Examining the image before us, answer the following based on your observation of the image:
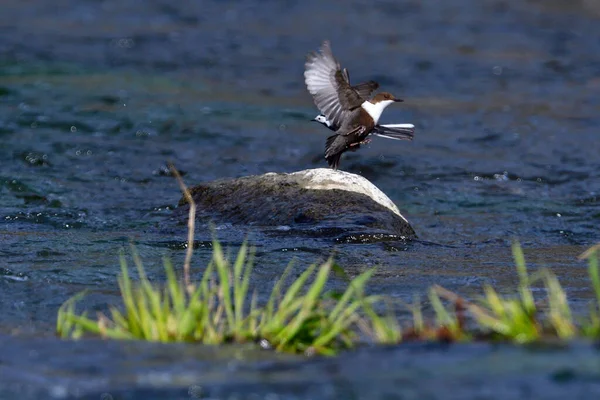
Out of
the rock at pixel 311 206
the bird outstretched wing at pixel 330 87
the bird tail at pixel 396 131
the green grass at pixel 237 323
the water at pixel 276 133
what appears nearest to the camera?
the green grass at pixel 237 323

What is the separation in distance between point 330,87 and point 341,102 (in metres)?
0.14

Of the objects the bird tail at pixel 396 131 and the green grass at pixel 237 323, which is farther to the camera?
the bird tail at pixel 396 131

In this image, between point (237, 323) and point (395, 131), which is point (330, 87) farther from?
point (237, 323)

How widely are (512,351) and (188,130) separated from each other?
28.7 ft

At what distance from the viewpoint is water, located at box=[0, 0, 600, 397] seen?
648cm

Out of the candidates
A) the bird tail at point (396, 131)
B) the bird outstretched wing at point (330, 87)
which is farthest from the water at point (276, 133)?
the bird outstretched wing at point (330, 87)

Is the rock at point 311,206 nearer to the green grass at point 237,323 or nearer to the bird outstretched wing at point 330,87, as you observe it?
the bird outstretched wing at point 330,87

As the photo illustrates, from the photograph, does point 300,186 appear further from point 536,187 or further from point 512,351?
point 512,351

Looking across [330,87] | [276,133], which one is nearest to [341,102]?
[330,87]

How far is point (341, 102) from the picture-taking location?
7.22m

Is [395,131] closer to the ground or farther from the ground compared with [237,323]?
farther from the ground

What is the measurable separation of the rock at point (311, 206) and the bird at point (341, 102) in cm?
28

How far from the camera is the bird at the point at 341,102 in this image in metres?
7.01

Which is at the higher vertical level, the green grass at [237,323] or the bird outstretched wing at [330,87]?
the bird outstretched wing at [330,87]
